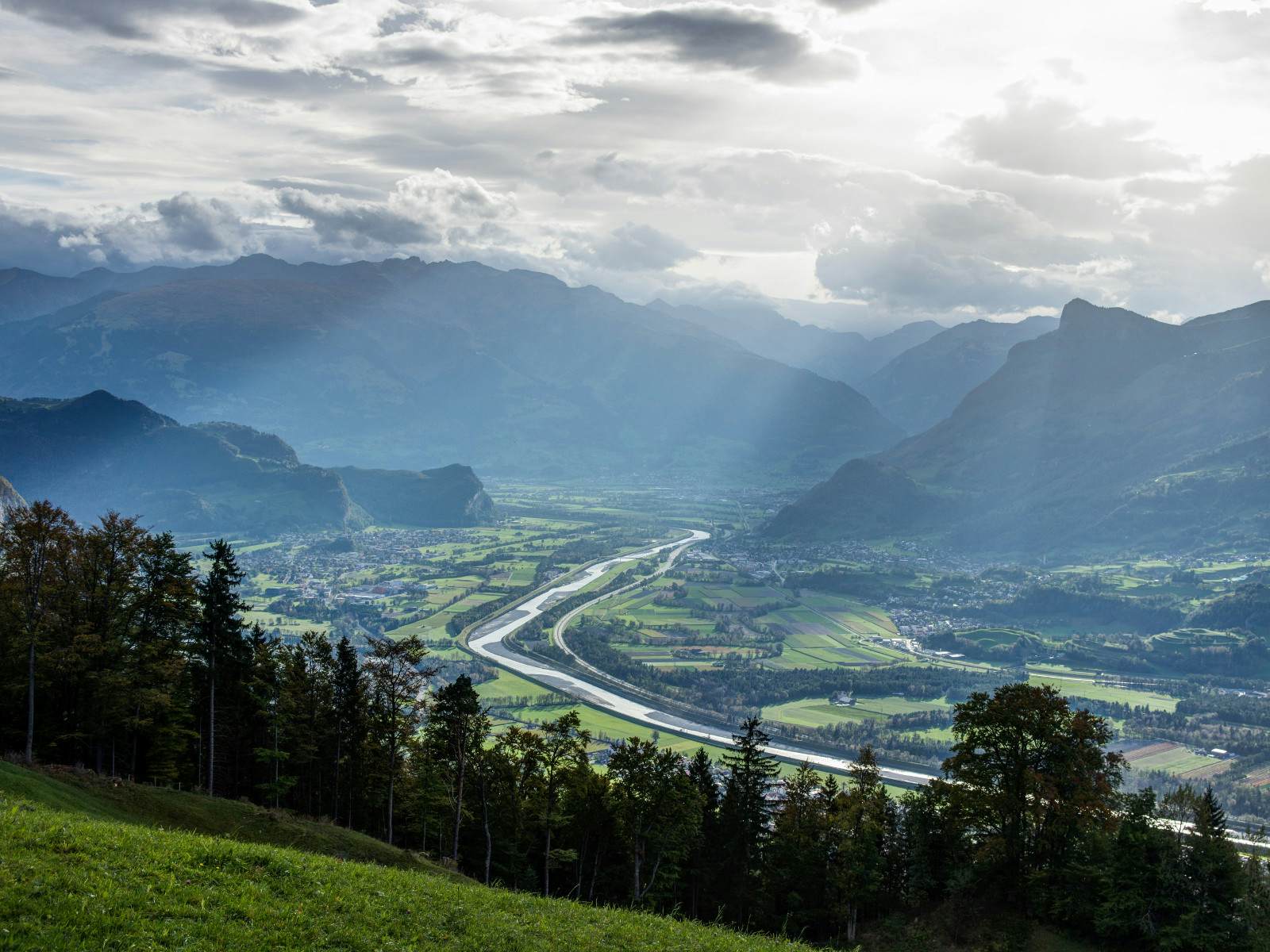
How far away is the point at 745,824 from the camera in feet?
172

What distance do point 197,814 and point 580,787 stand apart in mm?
19087

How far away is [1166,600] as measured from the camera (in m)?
189

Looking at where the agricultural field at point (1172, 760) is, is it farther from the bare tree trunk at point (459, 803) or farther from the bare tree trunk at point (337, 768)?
the bare tree trunk at point (337, 768)

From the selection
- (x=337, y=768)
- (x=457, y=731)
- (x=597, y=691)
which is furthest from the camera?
(x=597, y=691)

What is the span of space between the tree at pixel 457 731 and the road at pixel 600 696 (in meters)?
42.8

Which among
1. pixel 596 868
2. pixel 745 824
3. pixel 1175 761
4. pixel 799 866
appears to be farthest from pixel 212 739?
pixel 1175 761

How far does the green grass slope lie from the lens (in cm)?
3228

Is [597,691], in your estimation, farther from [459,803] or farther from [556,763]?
[459,803]

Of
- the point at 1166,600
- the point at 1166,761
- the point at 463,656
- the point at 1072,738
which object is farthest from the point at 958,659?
the point at 1072,738

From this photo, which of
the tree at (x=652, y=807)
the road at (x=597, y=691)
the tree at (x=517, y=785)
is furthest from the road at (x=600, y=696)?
the tree at (x=517, y=785)

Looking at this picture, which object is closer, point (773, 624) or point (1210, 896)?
point (1210, 896)

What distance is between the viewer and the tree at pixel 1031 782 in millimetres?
42719

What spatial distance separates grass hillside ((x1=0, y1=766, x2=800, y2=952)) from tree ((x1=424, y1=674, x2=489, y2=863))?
19259 mm

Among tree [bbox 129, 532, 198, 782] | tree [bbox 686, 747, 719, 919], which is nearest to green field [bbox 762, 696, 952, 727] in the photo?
tree [bbox 686, 747, 719, 919]
